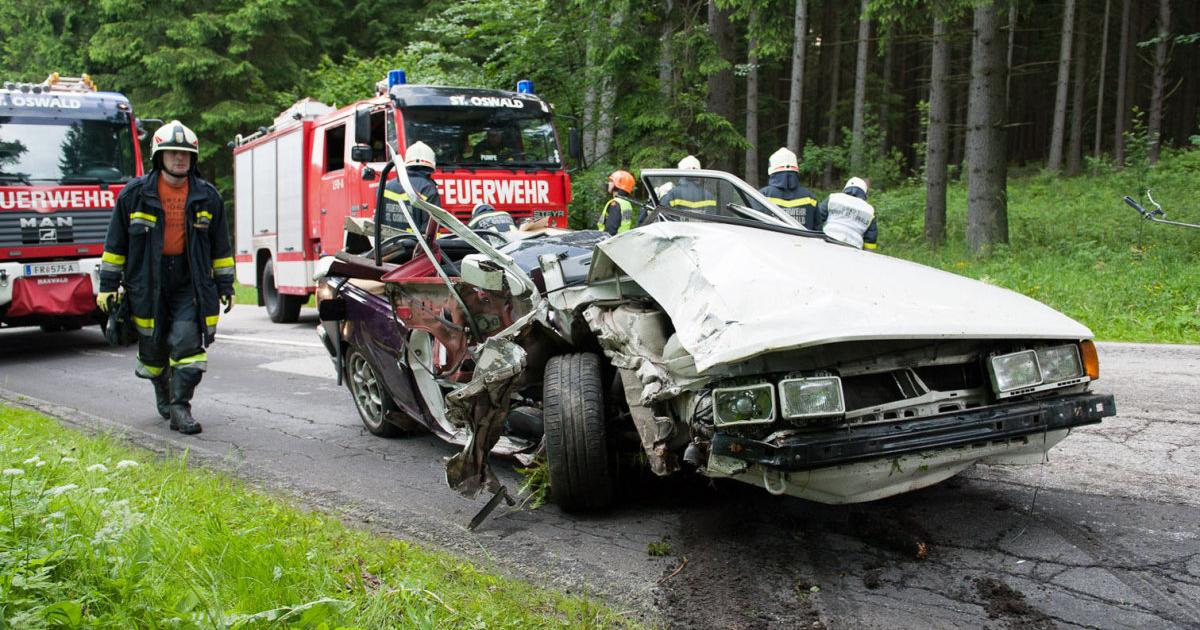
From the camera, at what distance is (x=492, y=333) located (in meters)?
4.21

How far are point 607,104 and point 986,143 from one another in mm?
5820

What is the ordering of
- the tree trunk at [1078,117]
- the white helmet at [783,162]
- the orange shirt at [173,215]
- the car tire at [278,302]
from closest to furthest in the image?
the orange shirt at [173,215], the white helmet at [783,162], the car tire at [278,302], the tree trunk at [1078,117]

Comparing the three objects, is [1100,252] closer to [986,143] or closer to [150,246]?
[986,143]

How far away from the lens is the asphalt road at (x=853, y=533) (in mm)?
2830

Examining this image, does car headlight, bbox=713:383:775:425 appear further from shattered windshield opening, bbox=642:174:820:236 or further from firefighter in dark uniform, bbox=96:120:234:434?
firefighter in dark uniform, bbox=96:120:234:434

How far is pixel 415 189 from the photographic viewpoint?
5.77 m

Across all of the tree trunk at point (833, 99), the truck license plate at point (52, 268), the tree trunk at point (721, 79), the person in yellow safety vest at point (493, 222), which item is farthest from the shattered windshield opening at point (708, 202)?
the tree trunk at point (833, 99)

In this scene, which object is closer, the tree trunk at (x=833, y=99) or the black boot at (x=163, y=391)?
the black boot at (x=163, y=391)

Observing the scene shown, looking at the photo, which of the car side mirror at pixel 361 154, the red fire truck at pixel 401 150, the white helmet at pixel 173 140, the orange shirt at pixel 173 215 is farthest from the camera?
the red fire truck at pixel 401 150

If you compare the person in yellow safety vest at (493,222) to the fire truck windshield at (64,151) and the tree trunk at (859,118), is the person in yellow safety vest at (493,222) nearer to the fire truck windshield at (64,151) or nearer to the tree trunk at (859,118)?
the fire truck windshield at (64,151)

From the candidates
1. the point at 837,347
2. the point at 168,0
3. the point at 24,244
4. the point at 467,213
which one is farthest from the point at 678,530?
the point at 168,0

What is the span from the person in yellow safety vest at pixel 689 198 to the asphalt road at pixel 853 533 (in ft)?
4.42

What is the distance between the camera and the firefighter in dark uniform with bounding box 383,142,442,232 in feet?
17.9

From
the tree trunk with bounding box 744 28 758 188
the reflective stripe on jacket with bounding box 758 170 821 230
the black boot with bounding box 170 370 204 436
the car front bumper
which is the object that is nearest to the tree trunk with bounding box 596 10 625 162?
the tree trunk with bounding box 744 28 758 188
